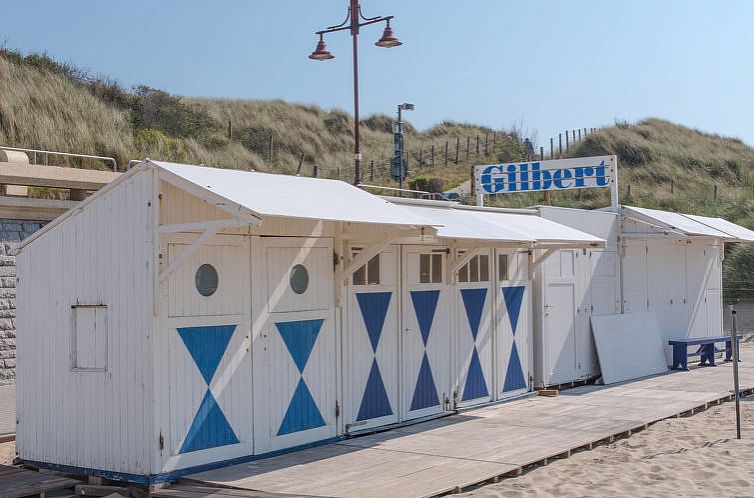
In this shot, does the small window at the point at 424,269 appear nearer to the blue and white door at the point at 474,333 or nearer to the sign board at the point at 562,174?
the blue and white door at the point at 474,333

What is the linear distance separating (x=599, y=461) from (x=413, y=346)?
2863mm

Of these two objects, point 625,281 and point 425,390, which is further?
point 625,281

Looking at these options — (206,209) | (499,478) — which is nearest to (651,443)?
(499,478)

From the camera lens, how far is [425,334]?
38.3 ft

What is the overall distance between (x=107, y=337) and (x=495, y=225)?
5470 millimetres

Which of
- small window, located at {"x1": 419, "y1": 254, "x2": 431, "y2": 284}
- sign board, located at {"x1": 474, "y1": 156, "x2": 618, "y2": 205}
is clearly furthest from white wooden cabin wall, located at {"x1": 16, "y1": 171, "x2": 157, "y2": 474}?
sign board, located at {"x1": 474, "y1": 156, "x2": 618, "y2": 205}

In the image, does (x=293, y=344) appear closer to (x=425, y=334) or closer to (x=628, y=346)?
(x=425, y=334)

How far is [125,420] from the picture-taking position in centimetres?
837

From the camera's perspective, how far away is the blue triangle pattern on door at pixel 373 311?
10.8 meters

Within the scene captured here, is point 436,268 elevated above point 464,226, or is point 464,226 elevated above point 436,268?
point 464,226

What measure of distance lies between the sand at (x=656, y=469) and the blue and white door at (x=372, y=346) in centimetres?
233

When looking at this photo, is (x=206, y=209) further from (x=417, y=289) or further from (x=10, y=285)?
(x=10, y=285)

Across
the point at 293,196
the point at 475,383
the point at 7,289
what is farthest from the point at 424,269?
the point at 7,289

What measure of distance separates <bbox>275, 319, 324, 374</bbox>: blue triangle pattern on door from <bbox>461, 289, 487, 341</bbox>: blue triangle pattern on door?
3076mm
